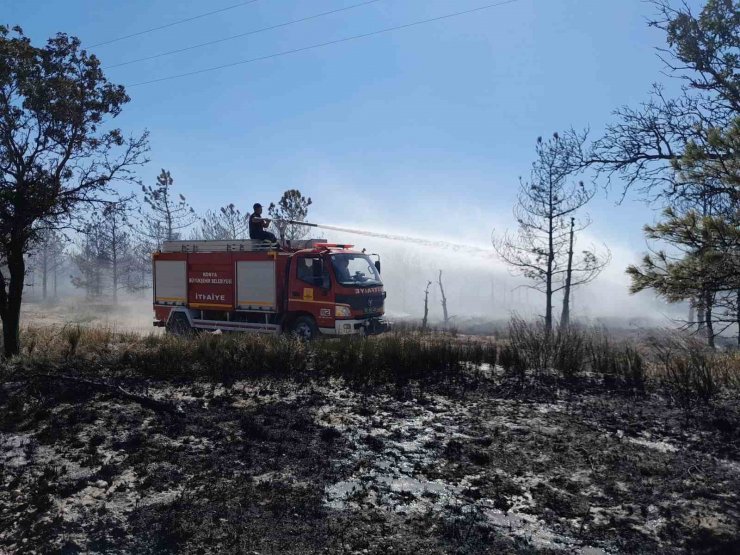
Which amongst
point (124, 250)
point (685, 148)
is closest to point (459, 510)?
point (685, 148)

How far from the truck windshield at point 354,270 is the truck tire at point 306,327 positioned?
1.38m

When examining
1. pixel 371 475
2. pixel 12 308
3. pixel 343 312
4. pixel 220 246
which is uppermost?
pixel 220 246

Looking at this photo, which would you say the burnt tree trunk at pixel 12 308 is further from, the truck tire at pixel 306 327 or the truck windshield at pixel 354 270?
the truck windshield at pixel 354 270

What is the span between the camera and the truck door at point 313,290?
15.0m

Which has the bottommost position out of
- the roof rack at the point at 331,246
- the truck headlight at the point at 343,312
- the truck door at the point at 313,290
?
the truck headlight at the point at 343,312

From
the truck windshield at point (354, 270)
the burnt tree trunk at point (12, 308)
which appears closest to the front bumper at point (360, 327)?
the truck windshield at point (354, 270)

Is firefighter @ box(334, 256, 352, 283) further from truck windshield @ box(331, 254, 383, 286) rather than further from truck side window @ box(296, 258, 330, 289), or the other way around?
truck side window @ box(296, 258, 330, 289)

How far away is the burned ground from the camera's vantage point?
3660 mm

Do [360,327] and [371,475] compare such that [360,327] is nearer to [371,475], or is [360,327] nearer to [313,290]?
[313,290]

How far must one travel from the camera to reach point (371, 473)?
468cm

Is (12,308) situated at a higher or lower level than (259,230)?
lower

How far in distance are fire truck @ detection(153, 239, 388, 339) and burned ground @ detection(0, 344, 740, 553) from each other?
7.77 meters

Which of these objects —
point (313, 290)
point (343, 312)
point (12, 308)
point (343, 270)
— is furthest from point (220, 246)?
point (12, 308)

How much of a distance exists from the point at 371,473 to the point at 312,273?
35.6ft
